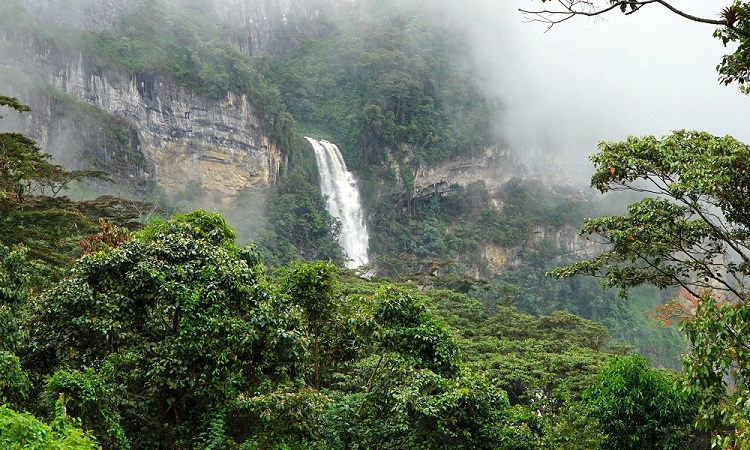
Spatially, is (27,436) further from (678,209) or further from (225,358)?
(678,209)

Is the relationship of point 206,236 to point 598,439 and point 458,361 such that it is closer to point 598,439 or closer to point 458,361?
point 458,361

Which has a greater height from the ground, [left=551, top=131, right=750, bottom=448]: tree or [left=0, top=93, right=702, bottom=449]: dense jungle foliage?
[left=551, top=131, right=750, bottom=448]: tree

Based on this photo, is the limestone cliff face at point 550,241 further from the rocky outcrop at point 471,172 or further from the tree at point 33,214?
the tree at point 33,214

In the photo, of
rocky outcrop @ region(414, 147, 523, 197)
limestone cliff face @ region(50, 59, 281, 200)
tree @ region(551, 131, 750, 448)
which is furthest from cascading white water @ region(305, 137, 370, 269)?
tree @ region(551, 131, 750, 448)

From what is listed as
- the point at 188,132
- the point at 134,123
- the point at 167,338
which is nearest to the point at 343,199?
the point at 188,132

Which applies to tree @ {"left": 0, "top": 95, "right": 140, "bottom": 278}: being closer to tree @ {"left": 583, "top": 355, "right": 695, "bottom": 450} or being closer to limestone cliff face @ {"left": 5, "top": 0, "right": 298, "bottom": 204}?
tree @ {"left": 583, "top": 355, "right": 695, "bottom": 450}

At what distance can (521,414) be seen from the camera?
364 inches

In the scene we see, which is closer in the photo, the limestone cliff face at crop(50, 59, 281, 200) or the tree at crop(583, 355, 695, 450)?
the tree at crop(583, 355, 695, 450)

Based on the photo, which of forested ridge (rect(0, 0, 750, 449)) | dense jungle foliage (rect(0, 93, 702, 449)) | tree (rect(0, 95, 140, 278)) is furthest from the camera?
tree (rect(0, 95, 140, 278))

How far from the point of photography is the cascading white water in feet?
199

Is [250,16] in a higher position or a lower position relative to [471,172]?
higher

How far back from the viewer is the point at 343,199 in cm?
6225

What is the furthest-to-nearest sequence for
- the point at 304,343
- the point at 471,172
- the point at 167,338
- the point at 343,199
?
the point at 471,172, the point at 343,199, the point at 167,338, the point at 304,343

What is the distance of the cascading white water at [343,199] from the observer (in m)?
60.6
